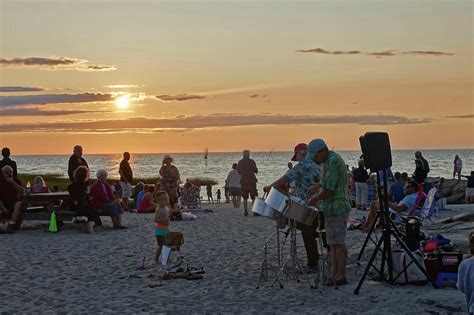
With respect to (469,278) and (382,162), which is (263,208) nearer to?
(382,162)

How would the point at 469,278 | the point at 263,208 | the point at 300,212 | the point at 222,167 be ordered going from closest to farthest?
the point at 469,278, the point at 300,212, the point at 263,208, the point at 222,167

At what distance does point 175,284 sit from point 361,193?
1176 cm

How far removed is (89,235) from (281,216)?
22.4 feet

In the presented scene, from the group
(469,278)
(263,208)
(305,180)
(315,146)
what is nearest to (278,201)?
(263,208)

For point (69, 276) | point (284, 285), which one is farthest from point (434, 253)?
point (69, 276)

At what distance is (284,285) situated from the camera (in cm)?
844

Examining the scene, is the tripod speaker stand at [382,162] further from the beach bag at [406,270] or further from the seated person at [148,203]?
the seated person at [148,203]

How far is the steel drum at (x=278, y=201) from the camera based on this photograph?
7754mm

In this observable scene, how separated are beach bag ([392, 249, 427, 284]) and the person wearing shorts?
2.39ft

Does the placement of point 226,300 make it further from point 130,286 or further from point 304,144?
point 304,144

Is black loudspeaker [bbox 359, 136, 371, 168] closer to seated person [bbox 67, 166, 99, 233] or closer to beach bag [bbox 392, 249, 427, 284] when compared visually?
beach bag [bbox 392, 249, 427, 284]

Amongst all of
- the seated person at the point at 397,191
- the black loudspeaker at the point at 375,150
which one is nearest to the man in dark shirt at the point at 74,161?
the seated person at the point at 397,191

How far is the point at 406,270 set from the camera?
8.03 meters

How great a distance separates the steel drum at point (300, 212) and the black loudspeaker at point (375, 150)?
866 mm
